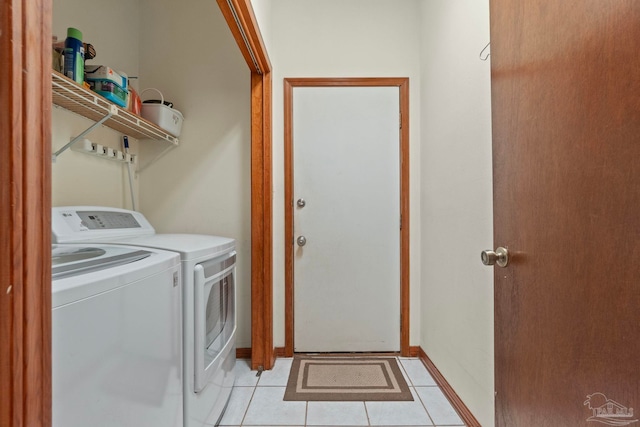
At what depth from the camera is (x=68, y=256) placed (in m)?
0.94

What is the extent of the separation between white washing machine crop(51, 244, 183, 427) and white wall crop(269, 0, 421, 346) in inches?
45.0

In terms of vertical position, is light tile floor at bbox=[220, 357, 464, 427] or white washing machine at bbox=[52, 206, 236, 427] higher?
white washing machine at bbox=[52, 206, 236, 427]

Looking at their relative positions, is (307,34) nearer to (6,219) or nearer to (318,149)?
(318,149)

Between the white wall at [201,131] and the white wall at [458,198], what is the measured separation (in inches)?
48.9

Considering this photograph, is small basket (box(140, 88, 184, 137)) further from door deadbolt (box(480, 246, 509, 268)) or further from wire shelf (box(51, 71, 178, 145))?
door deadbolt (box(480, 246, 509, 268))

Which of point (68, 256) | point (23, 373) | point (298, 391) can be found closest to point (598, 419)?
point (23, 373)

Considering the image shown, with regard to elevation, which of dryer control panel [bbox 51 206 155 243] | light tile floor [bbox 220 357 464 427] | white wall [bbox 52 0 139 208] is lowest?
light tile floor [bbox 220 357 464 427]

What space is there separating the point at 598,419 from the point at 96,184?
2.27m

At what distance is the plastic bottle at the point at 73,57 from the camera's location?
1.26 metres

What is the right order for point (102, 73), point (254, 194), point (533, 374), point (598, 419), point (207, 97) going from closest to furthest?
point (598, 419)
point (533, 374)
point (102, 73)
point (254, 194)
point (207, 97)

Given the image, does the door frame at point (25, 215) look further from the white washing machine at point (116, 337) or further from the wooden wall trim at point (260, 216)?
the wooden wall trim at point (260, 216)

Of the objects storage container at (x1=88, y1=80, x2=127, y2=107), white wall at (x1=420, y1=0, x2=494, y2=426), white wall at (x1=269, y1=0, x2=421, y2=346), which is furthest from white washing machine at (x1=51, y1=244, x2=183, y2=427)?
white wall at (x1=420, y1=0, x2=494, y2=426)

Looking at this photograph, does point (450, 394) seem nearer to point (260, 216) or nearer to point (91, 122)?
point (260, 216)

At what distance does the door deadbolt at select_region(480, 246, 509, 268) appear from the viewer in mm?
809
